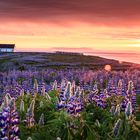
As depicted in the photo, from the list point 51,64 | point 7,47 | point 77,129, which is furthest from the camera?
point 7,47

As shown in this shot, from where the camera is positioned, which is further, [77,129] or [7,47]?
[7,47]

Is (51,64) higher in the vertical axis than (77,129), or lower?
lower

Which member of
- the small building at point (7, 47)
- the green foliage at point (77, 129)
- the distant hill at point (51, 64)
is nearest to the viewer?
the green foliage at point (77, 129)

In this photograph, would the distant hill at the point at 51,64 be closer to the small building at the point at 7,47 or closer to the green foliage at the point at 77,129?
the green foliage at the point at 77,129

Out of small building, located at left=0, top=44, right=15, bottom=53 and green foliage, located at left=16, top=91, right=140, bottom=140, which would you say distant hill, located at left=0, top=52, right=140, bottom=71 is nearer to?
green foliage, located at left=16, top=91, right=140, bottom=140

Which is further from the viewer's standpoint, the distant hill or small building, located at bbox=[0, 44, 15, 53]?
small building, located at bbox=[0, 44, 15, 53]

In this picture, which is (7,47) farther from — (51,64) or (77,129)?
(77,129)

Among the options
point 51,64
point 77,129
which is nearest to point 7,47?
point 51,64

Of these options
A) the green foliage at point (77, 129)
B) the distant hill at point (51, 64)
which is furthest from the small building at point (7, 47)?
the green foliage at point (77, 129)

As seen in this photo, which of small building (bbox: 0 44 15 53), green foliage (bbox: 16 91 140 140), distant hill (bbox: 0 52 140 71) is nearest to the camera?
green foliage (bbox: 16 91 140 140)

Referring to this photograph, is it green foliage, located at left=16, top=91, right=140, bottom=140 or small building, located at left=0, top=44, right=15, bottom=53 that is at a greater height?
green foliage, located at left=16, top=91, right=140, bottom=140

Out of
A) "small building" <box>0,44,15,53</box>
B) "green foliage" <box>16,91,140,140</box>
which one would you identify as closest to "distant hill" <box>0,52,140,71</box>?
"green foliage" <box>16,91,140,140</box>

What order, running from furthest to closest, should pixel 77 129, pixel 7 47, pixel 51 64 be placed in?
pixel 7 47 → pixel 51 64 → pixel 77 129

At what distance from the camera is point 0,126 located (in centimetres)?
688
